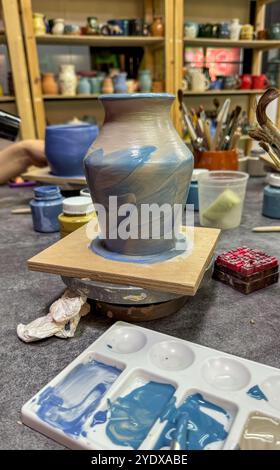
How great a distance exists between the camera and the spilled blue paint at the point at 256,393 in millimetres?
375

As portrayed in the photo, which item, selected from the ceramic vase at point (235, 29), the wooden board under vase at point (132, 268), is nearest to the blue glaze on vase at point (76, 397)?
the wooden board under vase at point (132, 268)

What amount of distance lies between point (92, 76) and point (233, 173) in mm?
1616

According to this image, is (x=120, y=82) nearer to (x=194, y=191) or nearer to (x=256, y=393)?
(x=194, y=191)

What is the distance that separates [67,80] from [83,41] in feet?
0.93

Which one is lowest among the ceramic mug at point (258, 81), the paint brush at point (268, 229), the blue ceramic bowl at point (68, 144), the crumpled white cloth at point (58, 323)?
the paint brush at point (268, 229)

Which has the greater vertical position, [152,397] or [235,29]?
[235,29]

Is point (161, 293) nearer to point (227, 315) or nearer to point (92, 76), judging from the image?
point (227, 315)

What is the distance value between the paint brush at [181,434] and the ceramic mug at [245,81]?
258cm

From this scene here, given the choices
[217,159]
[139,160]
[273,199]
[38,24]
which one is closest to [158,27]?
[38,24]

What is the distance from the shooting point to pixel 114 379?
418 mm

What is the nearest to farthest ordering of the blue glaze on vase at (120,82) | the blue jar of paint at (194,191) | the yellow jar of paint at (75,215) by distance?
the yellow jar of paint at (75,215), the blue jar of paint at (194,191), the blue glaze on vase at (120,82)

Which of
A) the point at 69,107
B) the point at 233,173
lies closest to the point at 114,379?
the point at 233,173

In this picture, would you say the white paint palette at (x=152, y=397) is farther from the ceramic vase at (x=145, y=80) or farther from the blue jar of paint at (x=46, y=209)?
the ceramic vase at (x=145, y=80)

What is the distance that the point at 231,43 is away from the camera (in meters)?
2.42
